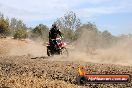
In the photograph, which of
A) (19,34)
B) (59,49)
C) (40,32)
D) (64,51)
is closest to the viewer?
(59,49)

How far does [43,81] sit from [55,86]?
0.99 metres

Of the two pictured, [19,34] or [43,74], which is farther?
[19,34]

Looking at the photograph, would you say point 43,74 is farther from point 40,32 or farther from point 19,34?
point 40,32

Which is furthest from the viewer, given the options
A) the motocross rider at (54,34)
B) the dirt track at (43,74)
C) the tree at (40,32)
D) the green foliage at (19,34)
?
the tree at (40,32)

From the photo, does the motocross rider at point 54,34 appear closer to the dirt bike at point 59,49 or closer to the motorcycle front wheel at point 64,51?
the dirt bike at point 59,49

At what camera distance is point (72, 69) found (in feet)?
61.7

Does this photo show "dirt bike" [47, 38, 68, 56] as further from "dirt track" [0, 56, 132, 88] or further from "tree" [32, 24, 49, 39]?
"tree" [32, 24, 49, 39]

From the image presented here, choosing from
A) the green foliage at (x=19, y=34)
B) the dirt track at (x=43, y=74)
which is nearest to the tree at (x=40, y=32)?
the green foliage at (x=19, y=34)

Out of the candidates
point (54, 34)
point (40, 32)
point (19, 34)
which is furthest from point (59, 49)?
point (40, 32)

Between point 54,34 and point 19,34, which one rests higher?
point 54,34

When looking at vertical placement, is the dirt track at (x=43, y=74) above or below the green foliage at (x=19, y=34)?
below

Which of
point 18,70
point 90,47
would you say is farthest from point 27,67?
point 90,47

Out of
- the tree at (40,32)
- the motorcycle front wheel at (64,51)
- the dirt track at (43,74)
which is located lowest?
the dirt track at (43,74)

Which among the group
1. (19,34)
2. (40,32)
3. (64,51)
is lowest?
(64,51)
